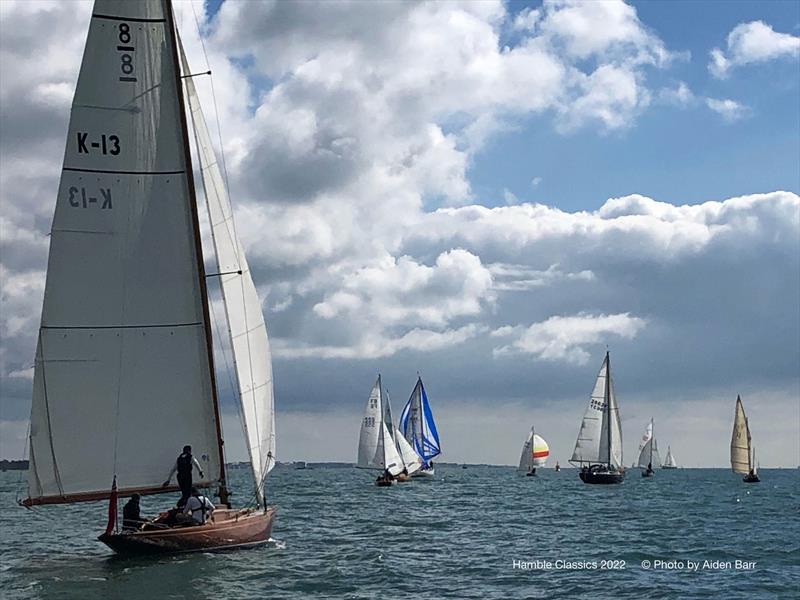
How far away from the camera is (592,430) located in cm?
9406

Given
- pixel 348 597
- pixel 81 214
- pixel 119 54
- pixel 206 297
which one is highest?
pixel 119 54

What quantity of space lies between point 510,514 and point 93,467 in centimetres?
2662

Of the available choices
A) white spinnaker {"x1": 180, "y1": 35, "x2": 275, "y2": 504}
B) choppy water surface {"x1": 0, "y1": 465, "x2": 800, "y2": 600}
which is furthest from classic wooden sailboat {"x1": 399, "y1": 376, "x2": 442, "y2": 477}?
white spinnaker {"x1": 180, "y1": 35, "x2": 275, "y2": 504}

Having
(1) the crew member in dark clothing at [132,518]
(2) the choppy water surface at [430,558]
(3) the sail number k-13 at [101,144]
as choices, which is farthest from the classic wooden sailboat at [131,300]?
(2) the choppy water surface at [430,558]

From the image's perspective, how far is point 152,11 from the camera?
27047 mm

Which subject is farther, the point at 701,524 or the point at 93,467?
the point at 701,524

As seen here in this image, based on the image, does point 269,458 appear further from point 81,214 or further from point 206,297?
point 81,214

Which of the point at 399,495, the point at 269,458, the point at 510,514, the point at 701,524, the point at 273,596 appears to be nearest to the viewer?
the point at 273,596

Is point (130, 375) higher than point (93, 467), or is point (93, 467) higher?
point (130, 375)

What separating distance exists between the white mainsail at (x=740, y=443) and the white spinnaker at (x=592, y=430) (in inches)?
631

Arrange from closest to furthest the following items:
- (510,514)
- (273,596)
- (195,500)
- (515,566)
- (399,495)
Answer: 1. (273,596)
2. (195,500)
3. (515,566)
4. (510,514)
5. (399,495)

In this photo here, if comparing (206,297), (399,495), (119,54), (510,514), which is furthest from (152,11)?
(399,495)

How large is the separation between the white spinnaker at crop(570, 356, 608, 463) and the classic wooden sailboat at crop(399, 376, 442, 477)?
1403 cm

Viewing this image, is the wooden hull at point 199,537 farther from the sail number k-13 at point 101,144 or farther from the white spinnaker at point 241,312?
the sail number k-13 at point 101,144
